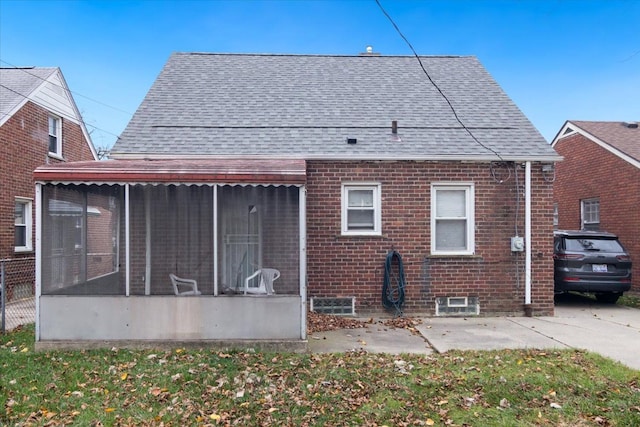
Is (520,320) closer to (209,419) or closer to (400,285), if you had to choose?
(400,285)

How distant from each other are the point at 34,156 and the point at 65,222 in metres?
8.01

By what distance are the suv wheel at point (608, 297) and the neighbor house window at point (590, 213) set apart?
3.81 meters

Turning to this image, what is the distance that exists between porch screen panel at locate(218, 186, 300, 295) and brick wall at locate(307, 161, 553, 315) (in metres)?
1.57

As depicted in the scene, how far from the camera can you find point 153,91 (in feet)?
37.6

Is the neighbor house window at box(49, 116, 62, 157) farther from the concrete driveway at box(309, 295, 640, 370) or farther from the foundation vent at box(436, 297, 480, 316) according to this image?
the foundation vent at box(436, 297, 480, 316)

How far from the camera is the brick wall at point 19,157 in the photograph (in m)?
12.3

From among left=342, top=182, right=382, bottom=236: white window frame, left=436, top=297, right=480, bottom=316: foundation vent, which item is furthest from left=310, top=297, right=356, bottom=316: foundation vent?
left=436, top=297, right=480, bottom=316: foundation vent

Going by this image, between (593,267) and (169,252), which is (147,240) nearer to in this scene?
(169,252)

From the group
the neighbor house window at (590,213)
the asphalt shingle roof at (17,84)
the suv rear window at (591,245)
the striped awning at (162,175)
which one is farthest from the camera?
the neighbor house window at (590,213)

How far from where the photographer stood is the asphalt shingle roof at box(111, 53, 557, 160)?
9570mm

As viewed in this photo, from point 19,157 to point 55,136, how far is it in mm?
2302

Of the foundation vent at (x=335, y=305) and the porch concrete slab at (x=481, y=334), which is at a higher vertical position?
the foundation vent at (x=335, y=305)

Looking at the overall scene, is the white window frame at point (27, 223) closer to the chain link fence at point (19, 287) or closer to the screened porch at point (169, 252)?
the chain link fence at point (19, 287)

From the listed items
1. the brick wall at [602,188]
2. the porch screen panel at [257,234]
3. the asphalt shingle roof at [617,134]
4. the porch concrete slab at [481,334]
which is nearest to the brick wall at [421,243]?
the porch concrete slab at [481,334]
